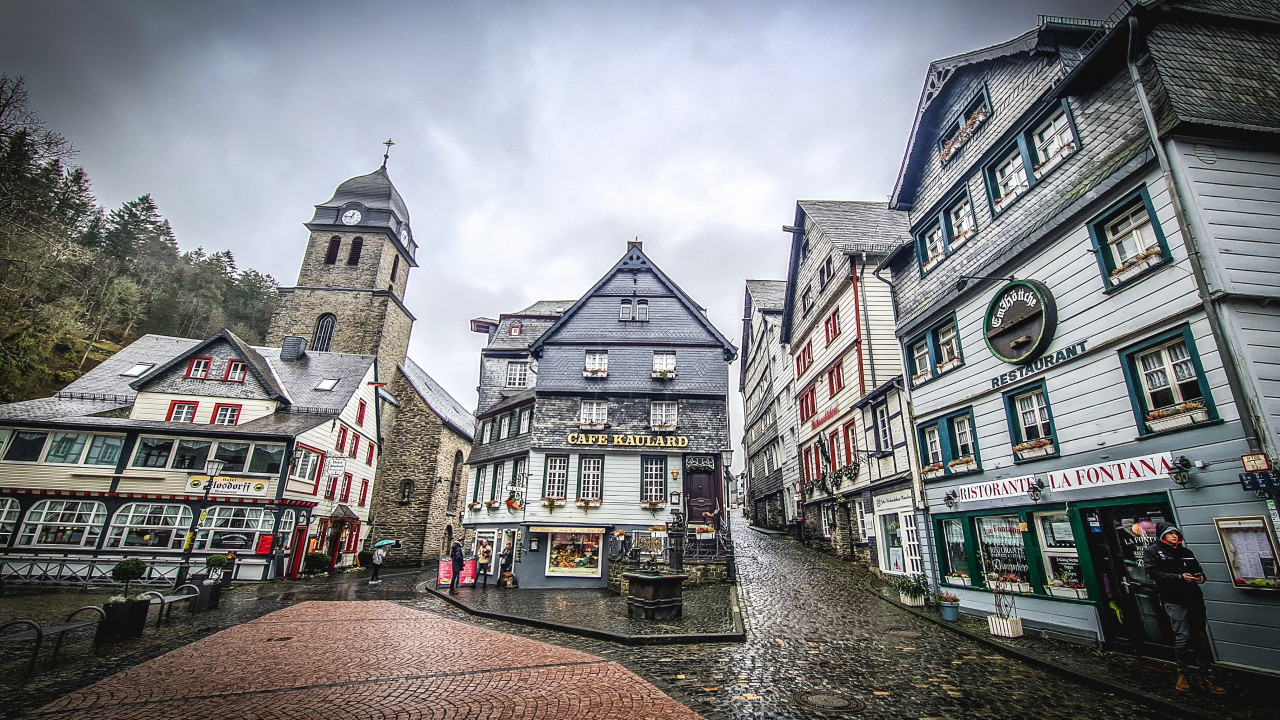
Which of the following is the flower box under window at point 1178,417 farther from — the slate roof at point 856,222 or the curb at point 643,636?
the slate roof at point 856,222

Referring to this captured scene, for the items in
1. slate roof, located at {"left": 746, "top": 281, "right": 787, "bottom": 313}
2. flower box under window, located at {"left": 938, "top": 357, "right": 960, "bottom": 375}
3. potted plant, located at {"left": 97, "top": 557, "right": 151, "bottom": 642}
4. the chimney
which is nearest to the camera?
potted plant, located at {"left": 97, "top": 557, "right": 151, "bottom": 642}

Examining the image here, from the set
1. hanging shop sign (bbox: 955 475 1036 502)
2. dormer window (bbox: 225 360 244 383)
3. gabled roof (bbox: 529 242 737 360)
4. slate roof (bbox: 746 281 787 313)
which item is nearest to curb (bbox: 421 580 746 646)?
hanging shop sign (bbox: 955 475 1036 502)

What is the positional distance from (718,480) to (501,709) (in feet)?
51.1

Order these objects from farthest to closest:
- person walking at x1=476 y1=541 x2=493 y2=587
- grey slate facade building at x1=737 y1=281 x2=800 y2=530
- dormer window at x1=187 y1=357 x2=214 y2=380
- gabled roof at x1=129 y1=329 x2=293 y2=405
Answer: grey slate facade building at x1=737 y1=281 x2=800 y2=530 < dormer window at x1=187 y1=357 x2=214 y2=380 < gabled roof at x1=129 y1=329 x2=293 y2=405 < person walking at x1=476 y1=541 x2=493 y2=587

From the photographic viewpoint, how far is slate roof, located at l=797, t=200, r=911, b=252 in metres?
20.6

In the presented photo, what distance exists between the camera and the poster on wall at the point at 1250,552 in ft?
20.8

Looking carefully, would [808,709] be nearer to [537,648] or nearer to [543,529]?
[537,648]

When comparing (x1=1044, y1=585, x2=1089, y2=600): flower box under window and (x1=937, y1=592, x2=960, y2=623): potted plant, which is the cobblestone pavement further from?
(x1=1044, y1=585, x2=1089, y2=600): flower box under window

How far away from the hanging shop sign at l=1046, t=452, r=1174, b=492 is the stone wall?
96.2 ft

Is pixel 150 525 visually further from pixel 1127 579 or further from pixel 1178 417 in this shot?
pixel 1178 417

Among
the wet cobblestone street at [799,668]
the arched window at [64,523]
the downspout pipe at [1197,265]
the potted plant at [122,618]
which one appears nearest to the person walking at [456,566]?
the wet cobblestone street at [799,668]

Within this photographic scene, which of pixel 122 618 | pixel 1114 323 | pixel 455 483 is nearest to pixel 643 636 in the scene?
pixel 1114 323

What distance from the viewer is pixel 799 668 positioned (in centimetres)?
775

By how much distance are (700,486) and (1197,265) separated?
53.5 ft
